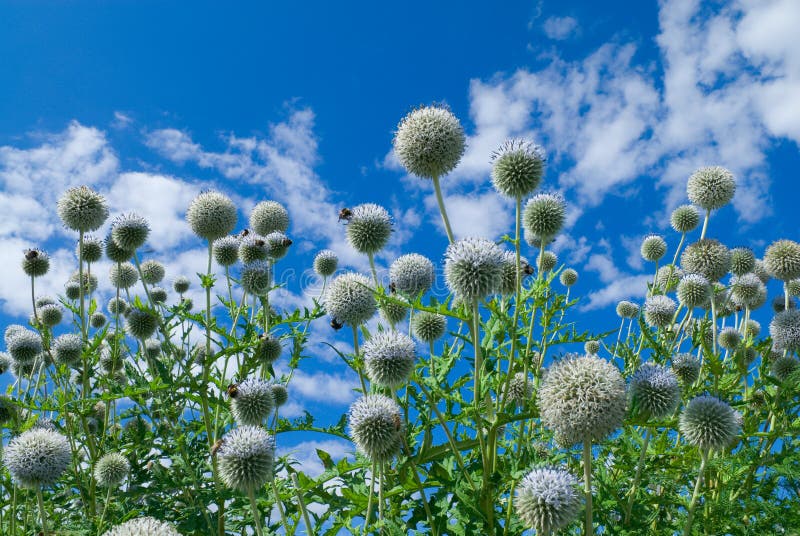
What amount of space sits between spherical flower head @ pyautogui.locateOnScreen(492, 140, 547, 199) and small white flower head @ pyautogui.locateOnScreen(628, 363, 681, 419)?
1.85m

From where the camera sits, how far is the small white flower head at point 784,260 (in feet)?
24.9

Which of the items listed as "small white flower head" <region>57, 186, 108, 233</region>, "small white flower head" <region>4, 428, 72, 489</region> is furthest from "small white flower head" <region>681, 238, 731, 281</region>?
"small white flower head" <region>57, 186, 108, 233</region>

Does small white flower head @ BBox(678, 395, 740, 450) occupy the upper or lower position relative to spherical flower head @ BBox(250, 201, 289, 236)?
lower

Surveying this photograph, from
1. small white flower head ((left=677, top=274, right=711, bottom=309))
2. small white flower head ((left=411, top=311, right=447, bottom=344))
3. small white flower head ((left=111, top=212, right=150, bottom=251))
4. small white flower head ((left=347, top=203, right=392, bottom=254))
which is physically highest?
small white flower head ((left=111, top=212, right=150, bottom=251))

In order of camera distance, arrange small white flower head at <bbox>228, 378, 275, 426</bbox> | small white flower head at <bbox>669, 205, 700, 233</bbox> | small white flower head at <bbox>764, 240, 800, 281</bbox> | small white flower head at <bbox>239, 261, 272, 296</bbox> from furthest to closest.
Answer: small white flower head at <bbox>669, 205, 700, 233</bbox> → small white flower head at <bbox>764, 240, 800, 281</bbox> → small white flower head at <bbox>239, 261, 272, 296</bbox> → small white flower head at <bbox>228, 378, 275, 426</bbox>

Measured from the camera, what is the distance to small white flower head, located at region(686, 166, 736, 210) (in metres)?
8.30

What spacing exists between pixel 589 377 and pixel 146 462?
188 inches

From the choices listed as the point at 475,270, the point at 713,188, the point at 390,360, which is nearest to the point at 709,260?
the point at 713,188

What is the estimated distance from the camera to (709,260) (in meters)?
7.31

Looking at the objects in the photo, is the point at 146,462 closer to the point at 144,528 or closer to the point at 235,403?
the point at 235,403

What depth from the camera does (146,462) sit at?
248 inches

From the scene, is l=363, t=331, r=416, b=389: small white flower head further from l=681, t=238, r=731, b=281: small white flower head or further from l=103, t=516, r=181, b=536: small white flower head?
l=681, t=238, r=731, b=281: small white flower head

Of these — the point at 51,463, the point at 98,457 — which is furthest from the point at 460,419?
the point at 98,457

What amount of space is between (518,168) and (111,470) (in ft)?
15.0
